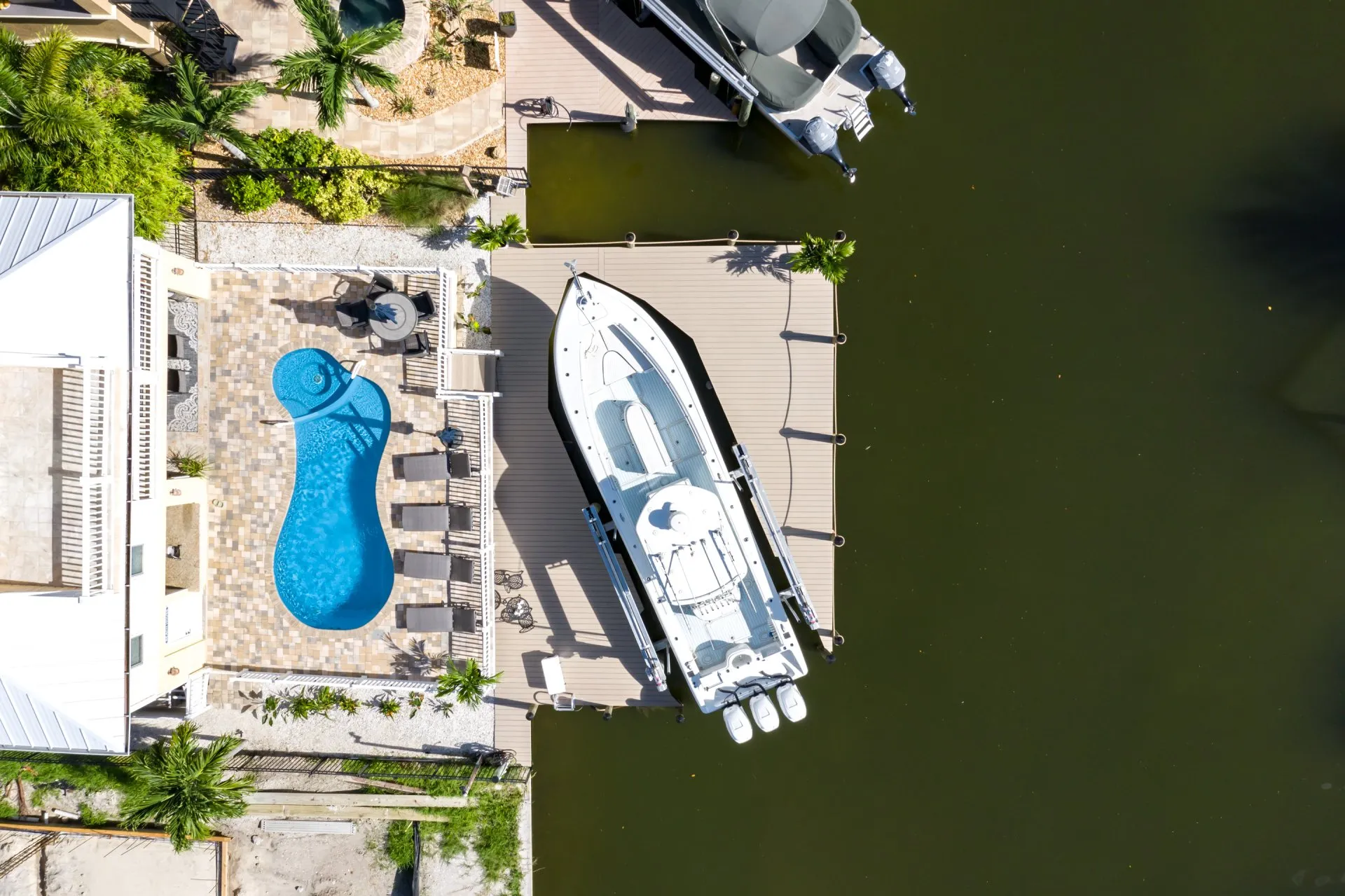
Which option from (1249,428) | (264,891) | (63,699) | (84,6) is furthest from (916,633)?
(84,6)

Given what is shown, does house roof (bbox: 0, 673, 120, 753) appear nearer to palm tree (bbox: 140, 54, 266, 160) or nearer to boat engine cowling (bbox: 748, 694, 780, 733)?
palm tree (bbox: 140, 54, 266, 160)

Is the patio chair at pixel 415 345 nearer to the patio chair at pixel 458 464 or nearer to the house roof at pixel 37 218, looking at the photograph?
the patio chair at pixel 458 464

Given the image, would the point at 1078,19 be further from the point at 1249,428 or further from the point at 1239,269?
the point at 1249,428

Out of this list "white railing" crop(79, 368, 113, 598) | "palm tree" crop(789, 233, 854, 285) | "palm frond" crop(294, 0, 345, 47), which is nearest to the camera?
"white railing" crop(79, 368, 113, 598)

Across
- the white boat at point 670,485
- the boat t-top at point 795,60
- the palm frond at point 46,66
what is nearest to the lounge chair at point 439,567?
the white boat at point 670,485

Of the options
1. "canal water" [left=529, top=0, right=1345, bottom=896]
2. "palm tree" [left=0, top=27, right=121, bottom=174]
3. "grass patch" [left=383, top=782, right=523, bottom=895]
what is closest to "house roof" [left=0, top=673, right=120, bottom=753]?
"grass patch" [left=383, top=782, right=523, bottom=895]
